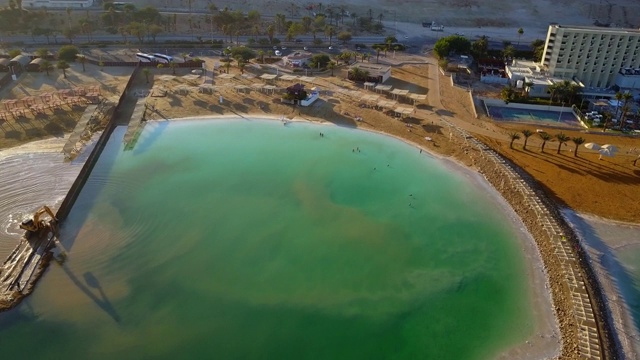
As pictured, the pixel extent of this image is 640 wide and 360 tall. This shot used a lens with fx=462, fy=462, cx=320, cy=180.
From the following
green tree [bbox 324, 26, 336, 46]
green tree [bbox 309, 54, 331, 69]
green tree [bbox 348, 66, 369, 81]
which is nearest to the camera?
green tree [bbox 348, 66, 369, 81]

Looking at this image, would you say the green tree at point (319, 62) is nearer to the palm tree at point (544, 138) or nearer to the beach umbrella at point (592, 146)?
the palm tree at point (544, 138)

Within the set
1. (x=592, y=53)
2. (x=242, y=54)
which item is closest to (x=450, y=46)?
(x=592, y=53)

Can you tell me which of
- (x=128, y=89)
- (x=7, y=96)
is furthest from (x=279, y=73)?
(x=7, y=96)

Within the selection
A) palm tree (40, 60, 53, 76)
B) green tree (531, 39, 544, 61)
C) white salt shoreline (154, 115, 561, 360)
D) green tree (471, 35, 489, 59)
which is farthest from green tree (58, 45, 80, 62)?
green tree (531, 39, 544, 61)

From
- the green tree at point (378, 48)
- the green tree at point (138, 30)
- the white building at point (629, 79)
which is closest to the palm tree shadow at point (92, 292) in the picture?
the green tree at point (378, 48)

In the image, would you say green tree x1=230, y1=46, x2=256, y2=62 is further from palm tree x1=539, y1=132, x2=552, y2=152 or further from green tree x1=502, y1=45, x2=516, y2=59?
palm tree x1=539, y1=132, x2=552, y2=152

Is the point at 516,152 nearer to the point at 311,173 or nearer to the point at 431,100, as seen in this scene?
the point at 431,100
